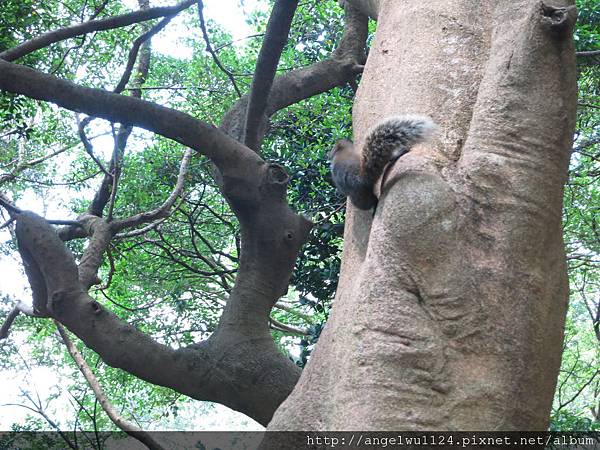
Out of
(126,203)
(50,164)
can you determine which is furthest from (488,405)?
(50,164)

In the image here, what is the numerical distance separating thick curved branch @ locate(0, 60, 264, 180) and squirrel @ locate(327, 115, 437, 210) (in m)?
1.26

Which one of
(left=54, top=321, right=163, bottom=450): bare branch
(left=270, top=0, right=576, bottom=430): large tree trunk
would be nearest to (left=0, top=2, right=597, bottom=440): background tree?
(left=270, top=0, right=576, bottom=430): large tree trunk

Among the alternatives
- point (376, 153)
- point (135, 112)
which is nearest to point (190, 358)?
point (135, 112)

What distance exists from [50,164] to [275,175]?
6400mm

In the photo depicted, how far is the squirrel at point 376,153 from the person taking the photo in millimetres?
1568

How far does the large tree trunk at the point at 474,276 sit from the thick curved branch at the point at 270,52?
1516 millimetres

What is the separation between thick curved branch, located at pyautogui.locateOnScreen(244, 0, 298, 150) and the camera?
3.02 m

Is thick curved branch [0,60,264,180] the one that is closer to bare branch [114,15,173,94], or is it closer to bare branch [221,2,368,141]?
bare branch [221,2,368,141]

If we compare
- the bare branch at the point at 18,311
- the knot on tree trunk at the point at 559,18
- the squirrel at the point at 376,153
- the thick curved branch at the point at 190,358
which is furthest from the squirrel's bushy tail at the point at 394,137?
the bare branch at the point at 18,311

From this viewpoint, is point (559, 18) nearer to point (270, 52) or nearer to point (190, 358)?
point (270, 52)

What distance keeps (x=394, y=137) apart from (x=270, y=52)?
5.44 ft

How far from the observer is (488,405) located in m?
1.29

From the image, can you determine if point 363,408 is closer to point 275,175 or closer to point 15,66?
point 275,175

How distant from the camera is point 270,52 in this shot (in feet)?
10.2
